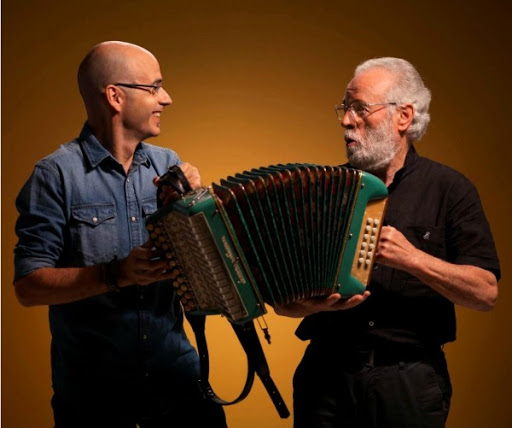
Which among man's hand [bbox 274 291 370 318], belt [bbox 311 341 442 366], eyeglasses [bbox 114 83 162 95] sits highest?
eyeglasses [bbox 114 83 162 95]

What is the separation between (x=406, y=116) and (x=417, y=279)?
0.54 metres

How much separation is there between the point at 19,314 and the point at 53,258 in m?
1.49

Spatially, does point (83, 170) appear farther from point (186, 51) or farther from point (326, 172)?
point (186, 51)

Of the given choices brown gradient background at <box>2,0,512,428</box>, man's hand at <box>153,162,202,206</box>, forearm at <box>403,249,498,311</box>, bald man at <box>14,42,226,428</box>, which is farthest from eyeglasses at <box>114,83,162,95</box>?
brown gradient background at <box>2,0,512,428</box>

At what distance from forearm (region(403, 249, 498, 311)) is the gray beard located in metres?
0.37

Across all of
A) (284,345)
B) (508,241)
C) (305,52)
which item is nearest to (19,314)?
(284,345)

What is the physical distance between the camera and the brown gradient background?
3.65 m

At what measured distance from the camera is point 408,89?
263 centimetres

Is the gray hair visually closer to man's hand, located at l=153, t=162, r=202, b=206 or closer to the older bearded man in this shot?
the older bearded man

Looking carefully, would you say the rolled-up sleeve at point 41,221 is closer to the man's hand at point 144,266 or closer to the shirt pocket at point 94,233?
the shirt pocket at point 94,233

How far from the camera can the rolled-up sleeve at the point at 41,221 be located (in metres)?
2.33

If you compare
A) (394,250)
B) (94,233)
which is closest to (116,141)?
(94,233)

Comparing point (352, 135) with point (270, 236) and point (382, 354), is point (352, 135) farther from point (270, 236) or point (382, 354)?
point (382, 354)

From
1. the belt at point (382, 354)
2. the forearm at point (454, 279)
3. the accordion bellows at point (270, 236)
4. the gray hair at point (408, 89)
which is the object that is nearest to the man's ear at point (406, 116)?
the gray hair at point (408, 89)
